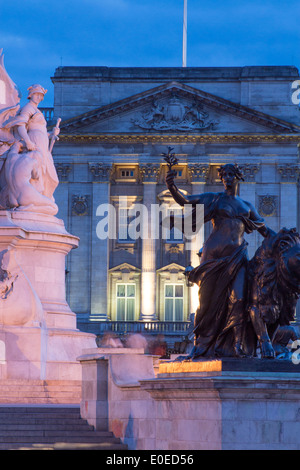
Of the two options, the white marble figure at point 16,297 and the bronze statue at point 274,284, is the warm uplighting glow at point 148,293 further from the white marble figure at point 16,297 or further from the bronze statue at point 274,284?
the bronze statue at point 274,284

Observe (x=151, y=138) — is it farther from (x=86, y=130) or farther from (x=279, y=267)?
(x=279, y=267)

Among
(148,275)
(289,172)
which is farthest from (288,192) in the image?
(148,275)

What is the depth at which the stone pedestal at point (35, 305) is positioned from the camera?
67.0ft

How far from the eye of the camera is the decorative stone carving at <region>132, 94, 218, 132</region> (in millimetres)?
66250

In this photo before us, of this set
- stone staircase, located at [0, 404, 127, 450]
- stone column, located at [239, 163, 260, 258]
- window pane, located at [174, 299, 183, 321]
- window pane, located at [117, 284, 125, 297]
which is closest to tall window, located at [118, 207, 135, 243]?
window pane, located at [117, 284, 125, 297]

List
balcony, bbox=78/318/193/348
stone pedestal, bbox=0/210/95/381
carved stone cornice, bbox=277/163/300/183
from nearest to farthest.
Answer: stone pedestal, bbox=0/210/95/381 → balcony, bbox=78/318/193/348 → carved stone cornice, bbox=277/163/300/183

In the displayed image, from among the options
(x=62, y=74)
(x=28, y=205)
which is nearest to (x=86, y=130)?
(x=62, y=74)

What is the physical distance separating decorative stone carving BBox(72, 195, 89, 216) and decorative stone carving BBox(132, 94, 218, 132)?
5.89 metres

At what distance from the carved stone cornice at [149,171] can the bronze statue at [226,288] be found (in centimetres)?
5247

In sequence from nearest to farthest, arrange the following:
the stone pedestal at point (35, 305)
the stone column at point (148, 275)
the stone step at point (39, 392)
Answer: the stone step at point (39, 392) → the stone pedestal at point (35, 305) → the stone column at point (148, 275)

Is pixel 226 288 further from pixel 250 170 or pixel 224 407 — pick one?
pixel 250 170

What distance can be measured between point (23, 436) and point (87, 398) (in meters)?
1.10

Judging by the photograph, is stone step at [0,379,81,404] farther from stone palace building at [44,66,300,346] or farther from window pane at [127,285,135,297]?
window pane at [127,285,135,297]

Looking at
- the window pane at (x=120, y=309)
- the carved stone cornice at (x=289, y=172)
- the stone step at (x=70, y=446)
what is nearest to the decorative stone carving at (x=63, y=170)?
the window pane at (x=120, y=309)
